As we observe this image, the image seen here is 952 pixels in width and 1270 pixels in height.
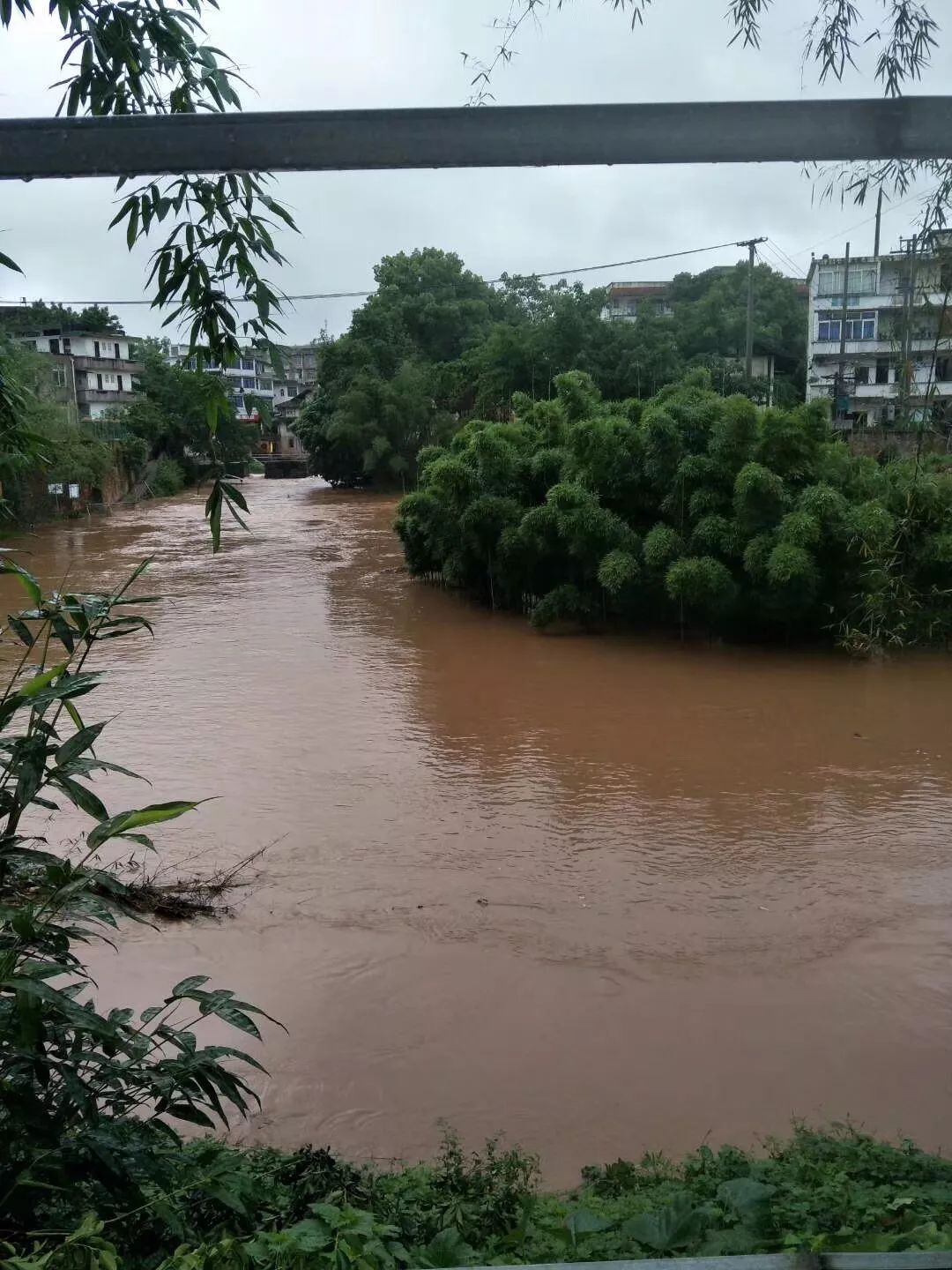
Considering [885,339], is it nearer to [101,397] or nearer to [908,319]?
[908,319]

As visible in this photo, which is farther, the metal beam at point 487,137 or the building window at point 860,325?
the building window at point 860,325

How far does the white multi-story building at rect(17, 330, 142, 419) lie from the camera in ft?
119

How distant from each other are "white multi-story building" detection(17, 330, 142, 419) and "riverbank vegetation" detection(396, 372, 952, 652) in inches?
1014

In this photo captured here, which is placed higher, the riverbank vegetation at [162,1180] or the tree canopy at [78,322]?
the tree canopy at [78,322]

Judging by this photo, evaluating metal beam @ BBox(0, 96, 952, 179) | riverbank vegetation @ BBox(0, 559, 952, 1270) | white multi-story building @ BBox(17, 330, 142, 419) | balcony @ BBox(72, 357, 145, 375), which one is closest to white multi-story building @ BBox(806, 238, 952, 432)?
metal beam @ BBox(0, 96, 952, 179)

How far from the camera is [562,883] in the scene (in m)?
5.73

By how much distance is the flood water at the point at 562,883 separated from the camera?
3787 mm

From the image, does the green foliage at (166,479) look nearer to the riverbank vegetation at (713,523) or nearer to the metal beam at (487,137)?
the riverbank vegetation at (713,523)

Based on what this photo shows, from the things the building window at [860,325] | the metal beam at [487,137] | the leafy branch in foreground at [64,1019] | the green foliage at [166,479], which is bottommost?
the leafy branch in foreground at [64,1019]

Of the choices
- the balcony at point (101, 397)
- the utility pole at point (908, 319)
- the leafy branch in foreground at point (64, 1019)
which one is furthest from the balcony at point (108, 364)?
the leafy branch in foreground at point (64, 1019)

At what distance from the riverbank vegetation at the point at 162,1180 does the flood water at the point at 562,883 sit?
3.61ft

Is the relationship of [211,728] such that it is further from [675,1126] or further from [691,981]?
[675,1126]

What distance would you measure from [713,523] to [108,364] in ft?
109

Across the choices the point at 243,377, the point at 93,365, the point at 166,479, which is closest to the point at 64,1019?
the point at 243,377
